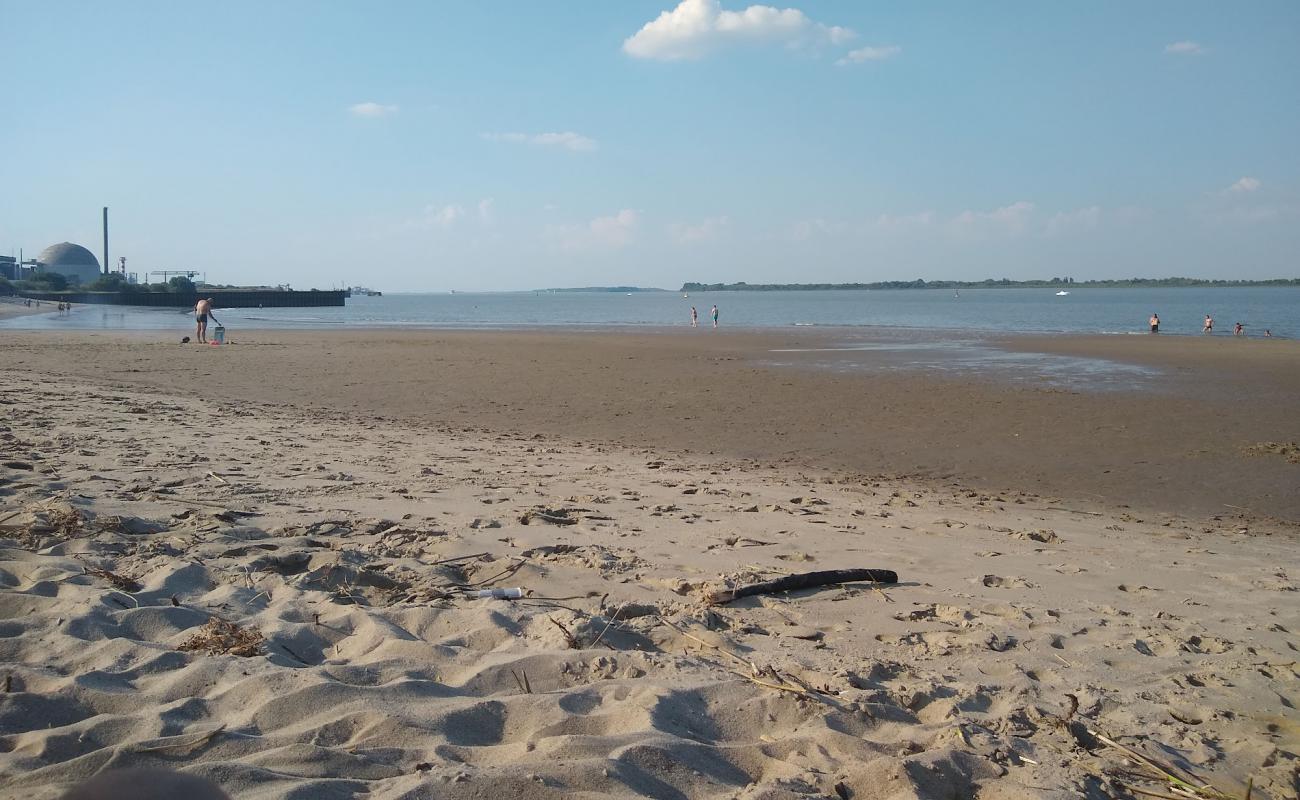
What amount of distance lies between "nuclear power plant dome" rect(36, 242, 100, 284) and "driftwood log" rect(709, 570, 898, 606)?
153 m

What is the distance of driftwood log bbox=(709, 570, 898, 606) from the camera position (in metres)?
4.46

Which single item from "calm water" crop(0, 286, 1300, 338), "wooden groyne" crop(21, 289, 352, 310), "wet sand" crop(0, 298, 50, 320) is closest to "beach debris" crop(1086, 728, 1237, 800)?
"calm water" crop(0, 286, 1300, 338)

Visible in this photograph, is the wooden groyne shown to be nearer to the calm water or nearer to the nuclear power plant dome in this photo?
the calm water

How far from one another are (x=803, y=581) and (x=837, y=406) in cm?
1048

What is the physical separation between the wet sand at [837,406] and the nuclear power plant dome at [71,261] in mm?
126570

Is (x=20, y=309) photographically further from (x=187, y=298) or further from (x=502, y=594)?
(x=502, y=594)

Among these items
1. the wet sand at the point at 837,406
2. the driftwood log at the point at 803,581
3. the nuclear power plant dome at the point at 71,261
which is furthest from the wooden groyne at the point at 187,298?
the driftwood log at the point at 803,581

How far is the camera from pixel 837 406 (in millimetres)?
14852

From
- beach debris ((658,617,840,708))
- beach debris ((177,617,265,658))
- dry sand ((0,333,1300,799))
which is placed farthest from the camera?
beach debris ((177,617,265,658))

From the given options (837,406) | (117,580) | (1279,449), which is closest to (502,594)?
(117,580)

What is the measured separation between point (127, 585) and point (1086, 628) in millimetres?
4643

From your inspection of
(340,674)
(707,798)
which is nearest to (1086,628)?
(707,798)

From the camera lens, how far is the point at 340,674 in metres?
3.28

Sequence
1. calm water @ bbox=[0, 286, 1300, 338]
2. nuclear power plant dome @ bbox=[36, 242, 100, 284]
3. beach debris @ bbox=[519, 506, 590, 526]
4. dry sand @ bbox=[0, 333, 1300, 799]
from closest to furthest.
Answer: dry sand @ bbox=[0, 333, 1300, 799] < beach debris @ bbox=[519, 506, 590, 526] < calm water @ bbox=[0, 286, 1300, 338] < nuclear power plant dome @ bbox=[36, 242, 100, 284]
